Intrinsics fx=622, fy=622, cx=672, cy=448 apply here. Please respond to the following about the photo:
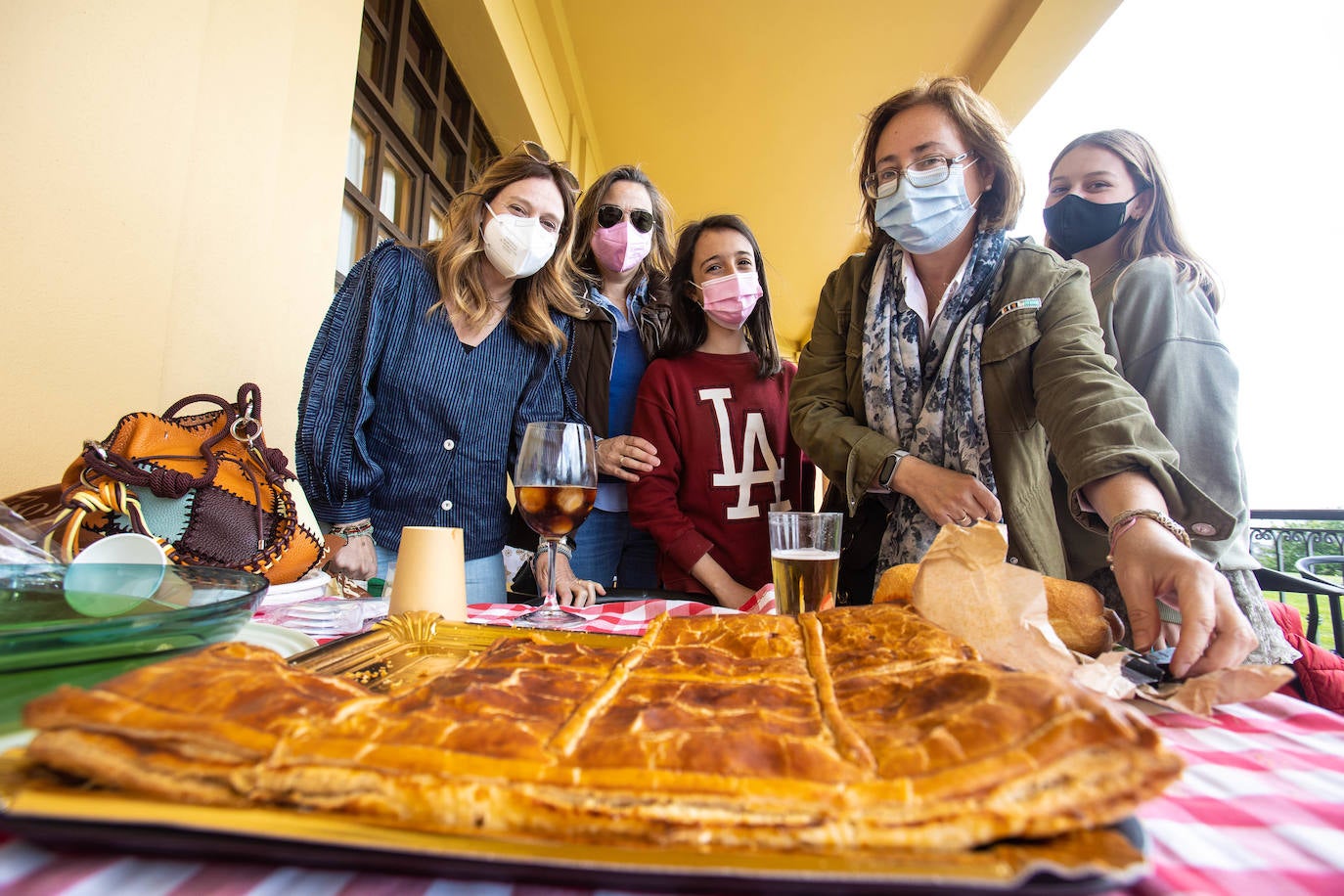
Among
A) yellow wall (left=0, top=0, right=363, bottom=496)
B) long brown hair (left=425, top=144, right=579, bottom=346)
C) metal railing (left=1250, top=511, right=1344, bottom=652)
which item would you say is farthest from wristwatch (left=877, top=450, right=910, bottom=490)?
metal railing (left=1250, top=511, right=1344, bottom=652)

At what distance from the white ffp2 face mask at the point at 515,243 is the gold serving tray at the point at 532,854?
5.91 ft

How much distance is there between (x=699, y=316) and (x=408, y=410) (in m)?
1.05

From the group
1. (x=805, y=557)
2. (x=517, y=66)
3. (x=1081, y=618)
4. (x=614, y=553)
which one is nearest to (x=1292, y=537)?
(x=614, y=553)

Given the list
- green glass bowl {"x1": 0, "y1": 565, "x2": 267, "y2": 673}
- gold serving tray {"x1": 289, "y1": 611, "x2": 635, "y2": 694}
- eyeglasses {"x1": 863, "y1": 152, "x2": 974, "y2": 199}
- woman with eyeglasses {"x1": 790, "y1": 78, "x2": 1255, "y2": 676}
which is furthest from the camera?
eyeglasses {"x1": 863, "y1": 152, "x2": 974, "y2": 199}

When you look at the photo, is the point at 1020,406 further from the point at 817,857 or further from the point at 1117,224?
the point at 817,857

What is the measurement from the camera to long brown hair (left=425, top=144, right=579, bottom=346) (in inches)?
76.8

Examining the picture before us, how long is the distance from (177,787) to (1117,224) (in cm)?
239

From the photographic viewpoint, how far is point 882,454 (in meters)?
1.51

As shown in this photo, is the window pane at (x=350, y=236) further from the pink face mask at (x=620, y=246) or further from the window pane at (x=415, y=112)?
the pink face mask at (x=620, y=246)

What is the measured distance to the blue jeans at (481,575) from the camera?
5.86 feet

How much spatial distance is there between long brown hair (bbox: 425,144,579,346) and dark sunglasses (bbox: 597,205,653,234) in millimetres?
166

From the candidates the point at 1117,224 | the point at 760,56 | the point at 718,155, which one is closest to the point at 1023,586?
the point at 1117,224

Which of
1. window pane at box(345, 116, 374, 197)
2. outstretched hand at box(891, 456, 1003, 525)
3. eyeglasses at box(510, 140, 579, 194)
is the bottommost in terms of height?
outstretched hand at box(891, 456, 1003, 525)

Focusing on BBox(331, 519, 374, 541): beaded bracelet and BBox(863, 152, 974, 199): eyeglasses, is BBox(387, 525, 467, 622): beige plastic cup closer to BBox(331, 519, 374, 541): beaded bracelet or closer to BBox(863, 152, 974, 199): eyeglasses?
BBox(331, 519, 374, 541): beaded bracelet
